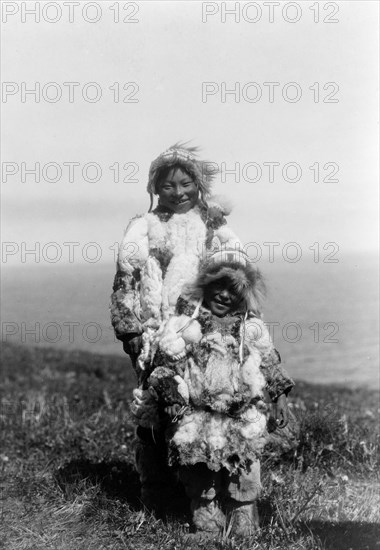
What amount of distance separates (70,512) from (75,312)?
18.3ft

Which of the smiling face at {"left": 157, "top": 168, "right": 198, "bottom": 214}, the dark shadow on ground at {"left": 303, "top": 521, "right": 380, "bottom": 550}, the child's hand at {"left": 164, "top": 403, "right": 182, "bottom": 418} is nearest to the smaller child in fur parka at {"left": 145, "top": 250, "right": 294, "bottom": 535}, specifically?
the child's hand at {"left": 164, "top": 403, "right": 182, "bottom": 418}

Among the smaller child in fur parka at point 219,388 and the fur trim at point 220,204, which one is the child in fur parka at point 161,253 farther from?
the smaller child in fur parka at point 219,388

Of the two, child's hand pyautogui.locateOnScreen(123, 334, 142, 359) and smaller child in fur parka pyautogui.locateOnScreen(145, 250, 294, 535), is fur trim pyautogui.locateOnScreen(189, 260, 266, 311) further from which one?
child's hand pyautogui.locateOnScreen(123, 334, 142, 359)

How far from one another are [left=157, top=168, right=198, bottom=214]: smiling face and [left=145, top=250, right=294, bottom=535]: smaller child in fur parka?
1.94 feet

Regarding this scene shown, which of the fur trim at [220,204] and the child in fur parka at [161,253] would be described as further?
the fur trim at [220,204]

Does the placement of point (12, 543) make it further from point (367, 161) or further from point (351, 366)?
point (351, 366)

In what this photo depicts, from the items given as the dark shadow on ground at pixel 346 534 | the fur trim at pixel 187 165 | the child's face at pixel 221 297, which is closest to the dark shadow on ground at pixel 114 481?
Result: the dark shadow on ground at pixel 346 534

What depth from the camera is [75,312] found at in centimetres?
1003

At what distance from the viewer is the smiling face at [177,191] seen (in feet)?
14.6

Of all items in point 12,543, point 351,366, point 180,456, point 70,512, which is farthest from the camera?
point 351,366

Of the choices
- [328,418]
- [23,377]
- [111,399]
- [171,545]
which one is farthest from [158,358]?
[23,377]

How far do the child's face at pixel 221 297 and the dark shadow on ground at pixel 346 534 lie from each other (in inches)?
59.2

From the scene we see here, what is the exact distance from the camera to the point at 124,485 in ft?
16.9

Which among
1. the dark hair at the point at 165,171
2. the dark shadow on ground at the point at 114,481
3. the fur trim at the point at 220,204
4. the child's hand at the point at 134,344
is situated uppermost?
the dark hair at the point at 165,171
